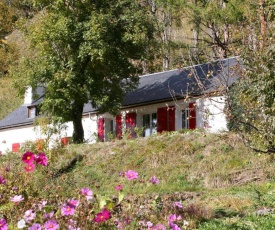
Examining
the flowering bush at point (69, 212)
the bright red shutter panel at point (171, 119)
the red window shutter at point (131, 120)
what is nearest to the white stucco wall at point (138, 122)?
the red window shutter at point (131, 120)

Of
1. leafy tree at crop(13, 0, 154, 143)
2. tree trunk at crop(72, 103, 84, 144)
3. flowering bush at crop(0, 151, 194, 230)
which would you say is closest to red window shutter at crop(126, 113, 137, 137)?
leafy tree at crop(13, 0, 154, 143)

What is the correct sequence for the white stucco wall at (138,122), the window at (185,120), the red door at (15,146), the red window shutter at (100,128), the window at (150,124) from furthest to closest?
the red door at (15,146), the red window shutter at (100,128), the window at (150,124), the window at (185,120), the white stucco wall at (138,122)

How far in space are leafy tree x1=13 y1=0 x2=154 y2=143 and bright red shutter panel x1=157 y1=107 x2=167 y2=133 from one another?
342 centimetres

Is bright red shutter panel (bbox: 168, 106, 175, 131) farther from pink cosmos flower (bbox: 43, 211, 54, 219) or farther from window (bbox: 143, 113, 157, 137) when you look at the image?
pink cosmos flower (bbox: 43, 211, 54, 219)

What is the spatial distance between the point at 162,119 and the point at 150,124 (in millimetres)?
1382

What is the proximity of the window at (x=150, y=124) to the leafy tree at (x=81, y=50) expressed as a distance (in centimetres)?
408

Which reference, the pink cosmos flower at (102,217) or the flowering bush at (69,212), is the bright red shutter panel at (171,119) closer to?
the flowering bush at (69,212)

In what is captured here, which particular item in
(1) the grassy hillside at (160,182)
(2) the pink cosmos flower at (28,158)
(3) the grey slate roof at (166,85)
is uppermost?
(3) the grey slate roof at (166,85)

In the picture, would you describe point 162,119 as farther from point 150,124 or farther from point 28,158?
point 28,158

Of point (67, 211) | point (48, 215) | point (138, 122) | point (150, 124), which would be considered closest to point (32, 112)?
point (138, 122)

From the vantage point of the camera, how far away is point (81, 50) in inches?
932

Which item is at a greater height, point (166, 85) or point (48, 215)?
point (166, 85)

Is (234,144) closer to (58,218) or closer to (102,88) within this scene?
(102,88)

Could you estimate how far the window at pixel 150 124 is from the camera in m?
29.1
